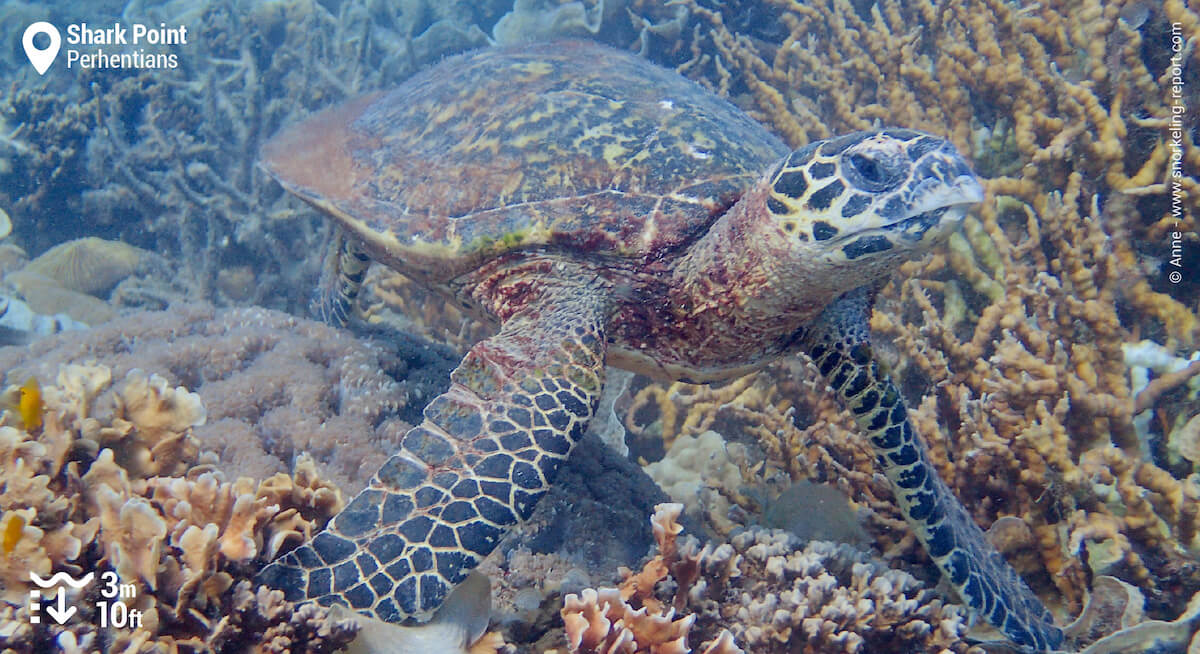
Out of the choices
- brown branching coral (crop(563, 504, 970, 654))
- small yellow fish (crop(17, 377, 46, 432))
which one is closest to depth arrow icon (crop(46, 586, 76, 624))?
small yellow fish (crop(17, 377, 46, 432))

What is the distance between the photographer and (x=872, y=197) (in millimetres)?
2477

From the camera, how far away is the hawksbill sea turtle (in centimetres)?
227

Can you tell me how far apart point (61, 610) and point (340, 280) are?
4192mm

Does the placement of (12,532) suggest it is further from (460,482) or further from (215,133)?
(215,133)

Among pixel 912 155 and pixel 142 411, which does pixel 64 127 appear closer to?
pixel 142 411

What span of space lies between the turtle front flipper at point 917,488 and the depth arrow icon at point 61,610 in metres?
3.21

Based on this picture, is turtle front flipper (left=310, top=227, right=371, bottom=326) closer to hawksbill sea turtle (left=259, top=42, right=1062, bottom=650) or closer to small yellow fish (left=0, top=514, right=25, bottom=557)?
hawksbill sea turtle (left=259, top=42, right=1062, bottom=650)

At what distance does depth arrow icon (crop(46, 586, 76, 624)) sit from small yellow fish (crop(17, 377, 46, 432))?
0.69m

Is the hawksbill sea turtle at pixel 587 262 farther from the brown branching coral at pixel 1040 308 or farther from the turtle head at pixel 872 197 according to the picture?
the brown branching coral at pixel 1040 308

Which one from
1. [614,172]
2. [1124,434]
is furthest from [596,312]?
[1124,434]

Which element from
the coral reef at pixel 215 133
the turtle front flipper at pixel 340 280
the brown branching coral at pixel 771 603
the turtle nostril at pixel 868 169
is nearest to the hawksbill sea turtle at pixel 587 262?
the turtle nostril at pixel 868 169

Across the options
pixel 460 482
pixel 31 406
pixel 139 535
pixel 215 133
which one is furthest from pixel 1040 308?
pixel 215 133

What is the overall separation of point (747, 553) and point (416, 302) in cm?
501

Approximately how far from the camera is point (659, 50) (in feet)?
23.9
